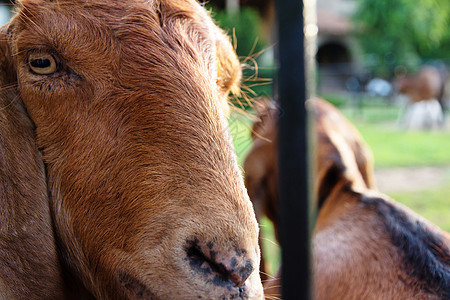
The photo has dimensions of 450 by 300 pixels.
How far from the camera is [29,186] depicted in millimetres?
2111

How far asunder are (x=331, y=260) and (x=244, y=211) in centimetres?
138

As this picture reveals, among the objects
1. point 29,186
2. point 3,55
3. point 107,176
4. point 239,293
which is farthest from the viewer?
point 3,55

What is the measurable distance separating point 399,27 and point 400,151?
2241 centimetres

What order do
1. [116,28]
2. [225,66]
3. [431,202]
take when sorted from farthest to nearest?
Result: 1. [431,202]
2. [225,66]
3. [116,28]

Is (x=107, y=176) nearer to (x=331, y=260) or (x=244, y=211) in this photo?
(x=244, y=211)

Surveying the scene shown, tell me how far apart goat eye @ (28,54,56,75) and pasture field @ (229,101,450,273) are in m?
1.18

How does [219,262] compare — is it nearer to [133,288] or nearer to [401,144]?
[133,288]

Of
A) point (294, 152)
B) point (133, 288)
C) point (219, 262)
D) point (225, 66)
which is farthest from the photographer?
point (225, 66)

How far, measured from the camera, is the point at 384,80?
3384cm

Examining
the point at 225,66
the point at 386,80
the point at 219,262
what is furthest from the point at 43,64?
the point at 386,80

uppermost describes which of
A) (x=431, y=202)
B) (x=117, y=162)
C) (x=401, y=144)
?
(x=117, y=162)

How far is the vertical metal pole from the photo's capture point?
45.4 inches

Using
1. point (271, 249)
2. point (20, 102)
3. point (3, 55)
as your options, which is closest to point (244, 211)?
point (20, 102)

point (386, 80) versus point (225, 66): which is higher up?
point (225, 66)
